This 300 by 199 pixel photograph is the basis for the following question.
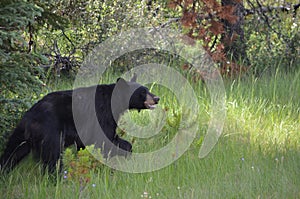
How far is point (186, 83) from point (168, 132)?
159 centimetres

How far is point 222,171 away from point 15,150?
6.95 feet

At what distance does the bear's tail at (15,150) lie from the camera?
495 centimetres

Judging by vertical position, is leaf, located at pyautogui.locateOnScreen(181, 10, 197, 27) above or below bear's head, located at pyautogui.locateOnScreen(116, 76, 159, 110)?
above

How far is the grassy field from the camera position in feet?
14.2

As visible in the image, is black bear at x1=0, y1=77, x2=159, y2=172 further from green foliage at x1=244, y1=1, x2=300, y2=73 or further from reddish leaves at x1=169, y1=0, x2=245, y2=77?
green foliage at x1=244, y1=1, x2=300, y2=73

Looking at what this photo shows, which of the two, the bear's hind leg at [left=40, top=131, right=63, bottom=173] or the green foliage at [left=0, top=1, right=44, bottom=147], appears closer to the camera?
the green foliage at [left=0, top=1, right=44, bottom=147]

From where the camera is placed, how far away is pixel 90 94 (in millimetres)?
5527

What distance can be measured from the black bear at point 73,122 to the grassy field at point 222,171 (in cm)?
23

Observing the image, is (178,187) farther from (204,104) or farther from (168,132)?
(204,104)

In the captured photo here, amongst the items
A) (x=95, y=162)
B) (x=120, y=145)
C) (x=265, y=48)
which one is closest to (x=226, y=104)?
(x=120, y=145)

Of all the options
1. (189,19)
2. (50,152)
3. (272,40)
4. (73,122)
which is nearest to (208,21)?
(189,19)

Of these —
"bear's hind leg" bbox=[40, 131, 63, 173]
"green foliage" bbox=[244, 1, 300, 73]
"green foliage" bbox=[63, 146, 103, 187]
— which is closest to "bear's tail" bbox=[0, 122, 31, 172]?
"bear's hind leg" bbox=[40, 131, 63, 173]

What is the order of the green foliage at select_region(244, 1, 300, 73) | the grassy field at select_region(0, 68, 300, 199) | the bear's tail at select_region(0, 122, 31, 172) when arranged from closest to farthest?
the grassy field at select_region(0, 68, 300, 199) < the bear's tail at select_region(0, 122, 31, 172) < the green foliage at select_region(244, 1, 300, 73)

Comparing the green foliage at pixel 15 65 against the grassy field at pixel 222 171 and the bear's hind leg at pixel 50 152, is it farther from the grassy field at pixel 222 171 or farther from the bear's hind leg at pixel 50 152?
the grassy field at pixel 222 171
